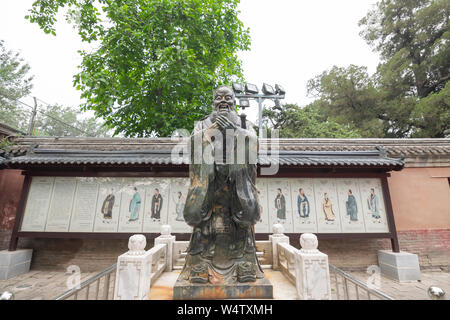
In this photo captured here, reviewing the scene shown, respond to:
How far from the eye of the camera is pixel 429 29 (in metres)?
15.4

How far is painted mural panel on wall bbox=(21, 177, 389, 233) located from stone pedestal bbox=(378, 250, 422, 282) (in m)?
0.73

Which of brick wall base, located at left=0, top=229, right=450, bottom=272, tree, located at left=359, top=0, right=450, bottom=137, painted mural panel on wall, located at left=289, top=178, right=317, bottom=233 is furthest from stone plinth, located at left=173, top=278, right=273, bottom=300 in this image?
tree, located at left=359, top=0, right=450, bottom=137

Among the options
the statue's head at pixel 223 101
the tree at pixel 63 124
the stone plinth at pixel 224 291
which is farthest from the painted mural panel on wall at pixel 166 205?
the tree at pixel 63 124

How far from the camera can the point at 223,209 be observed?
9.37 feet

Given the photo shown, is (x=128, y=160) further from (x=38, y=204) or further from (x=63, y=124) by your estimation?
(x=63, y=124)

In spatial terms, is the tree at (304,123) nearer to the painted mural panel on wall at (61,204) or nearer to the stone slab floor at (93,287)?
the stone slab floor at (93,287)

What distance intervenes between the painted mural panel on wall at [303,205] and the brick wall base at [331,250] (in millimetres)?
758

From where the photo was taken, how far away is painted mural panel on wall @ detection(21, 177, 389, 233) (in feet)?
20.5

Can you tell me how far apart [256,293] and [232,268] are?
38 cm

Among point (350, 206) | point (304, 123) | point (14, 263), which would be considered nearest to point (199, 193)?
point (350, 206)

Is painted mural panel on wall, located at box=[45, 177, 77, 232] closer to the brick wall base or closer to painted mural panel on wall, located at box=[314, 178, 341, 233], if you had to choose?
the brick wall base

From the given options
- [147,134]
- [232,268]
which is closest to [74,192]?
[147,134]

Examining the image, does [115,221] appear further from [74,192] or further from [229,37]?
[229,37]

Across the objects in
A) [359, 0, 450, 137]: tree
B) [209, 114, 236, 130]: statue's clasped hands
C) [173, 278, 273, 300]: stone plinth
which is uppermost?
[359, 0, 450, 137]: tree
